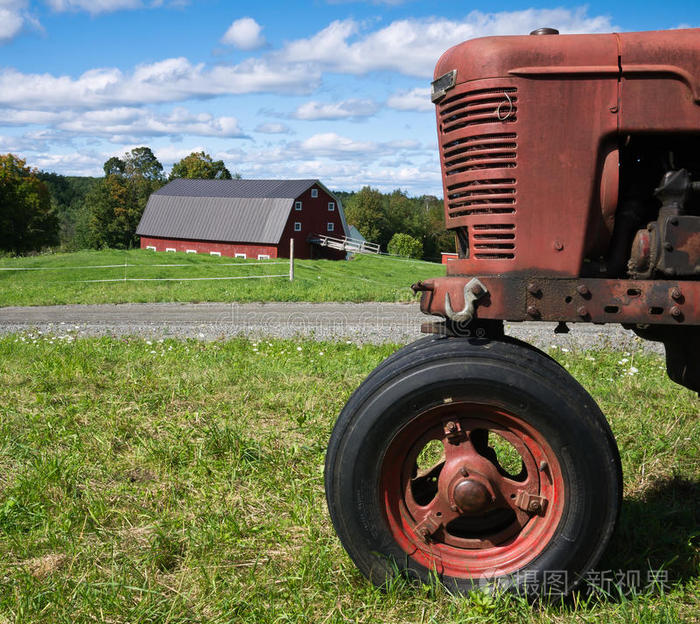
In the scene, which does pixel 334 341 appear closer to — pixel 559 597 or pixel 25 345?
pixel 25 345

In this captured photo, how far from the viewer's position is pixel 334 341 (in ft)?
27.7

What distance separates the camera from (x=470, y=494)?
104 inches

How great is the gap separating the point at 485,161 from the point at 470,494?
52.8 inches

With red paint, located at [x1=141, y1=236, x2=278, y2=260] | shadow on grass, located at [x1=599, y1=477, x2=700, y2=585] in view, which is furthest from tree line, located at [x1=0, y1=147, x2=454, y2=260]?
shadow on grass, located at [x1=599, y1=477, x2=700, y2=585]

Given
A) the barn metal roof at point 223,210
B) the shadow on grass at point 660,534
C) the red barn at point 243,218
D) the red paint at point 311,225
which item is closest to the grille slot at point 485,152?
the shadow on grass at point 660,534

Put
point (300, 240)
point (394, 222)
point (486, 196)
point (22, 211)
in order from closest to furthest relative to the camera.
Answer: point (486, 196) < point (300, 240) < point (22, 211) < point (394, 222)

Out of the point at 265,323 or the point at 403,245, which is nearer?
the point at 265,323

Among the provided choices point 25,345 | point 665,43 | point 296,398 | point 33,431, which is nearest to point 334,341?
point 296,398

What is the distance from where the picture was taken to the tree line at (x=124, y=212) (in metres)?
59.4

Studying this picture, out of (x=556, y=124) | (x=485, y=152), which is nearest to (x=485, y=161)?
(x=485, y=152)

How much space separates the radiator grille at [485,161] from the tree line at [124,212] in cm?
6139

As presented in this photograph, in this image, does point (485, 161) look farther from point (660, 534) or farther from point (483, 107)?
point (660, 534)

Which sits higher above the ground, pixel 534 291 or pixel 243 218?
pixel 243 218

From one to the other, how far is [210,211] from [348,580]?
150 feet
